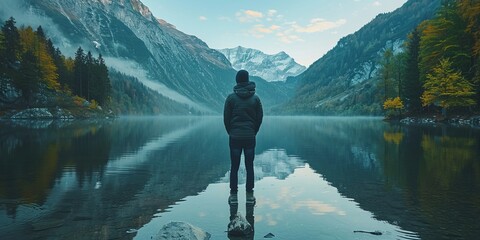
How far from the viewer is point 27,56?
8294 cm

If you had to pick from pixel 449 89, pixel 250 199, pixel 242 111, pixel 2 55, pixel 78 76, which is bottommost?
pixel 250 199

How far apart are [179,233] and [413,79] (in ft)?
241

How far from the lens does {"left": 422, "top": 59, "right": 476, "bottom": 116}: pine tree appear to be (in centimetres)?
5241

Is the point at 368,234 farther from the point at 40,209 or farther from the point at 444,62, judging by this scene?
the point at 444,62

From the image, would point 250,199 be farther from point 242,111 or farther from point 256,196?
point 242,111

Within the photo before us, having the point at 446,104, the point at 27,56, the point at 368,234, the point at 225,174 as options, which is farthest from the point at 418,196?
the point at 27,56

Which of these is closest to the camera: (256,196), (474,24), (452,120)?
(256,196)

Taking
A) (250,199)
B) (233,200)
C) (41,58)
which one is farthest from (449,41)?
(41,58)

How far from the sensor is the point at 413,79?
228 feet

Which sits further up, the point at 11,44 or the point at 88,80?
the point at 11,44

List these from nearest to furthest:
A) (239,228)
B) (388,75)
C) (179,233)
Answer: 1. (179,233)
2. (239,228)
3. (388,75)

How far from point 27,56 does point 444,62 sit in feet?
292

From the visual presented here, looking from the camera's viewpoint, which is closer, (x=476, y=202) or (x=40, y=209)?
(x=40, y=209)

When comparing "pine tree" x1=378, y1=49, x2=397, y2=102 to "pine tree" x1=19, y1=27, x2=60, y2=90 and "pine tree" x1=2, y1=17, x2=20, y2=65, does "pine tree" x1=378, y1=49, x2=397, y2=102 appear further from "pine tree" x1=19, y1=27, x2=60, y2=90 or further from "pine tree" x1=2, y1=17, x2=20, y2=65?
"pine tree" x1=2, y1=17, x2=20, y2=65
